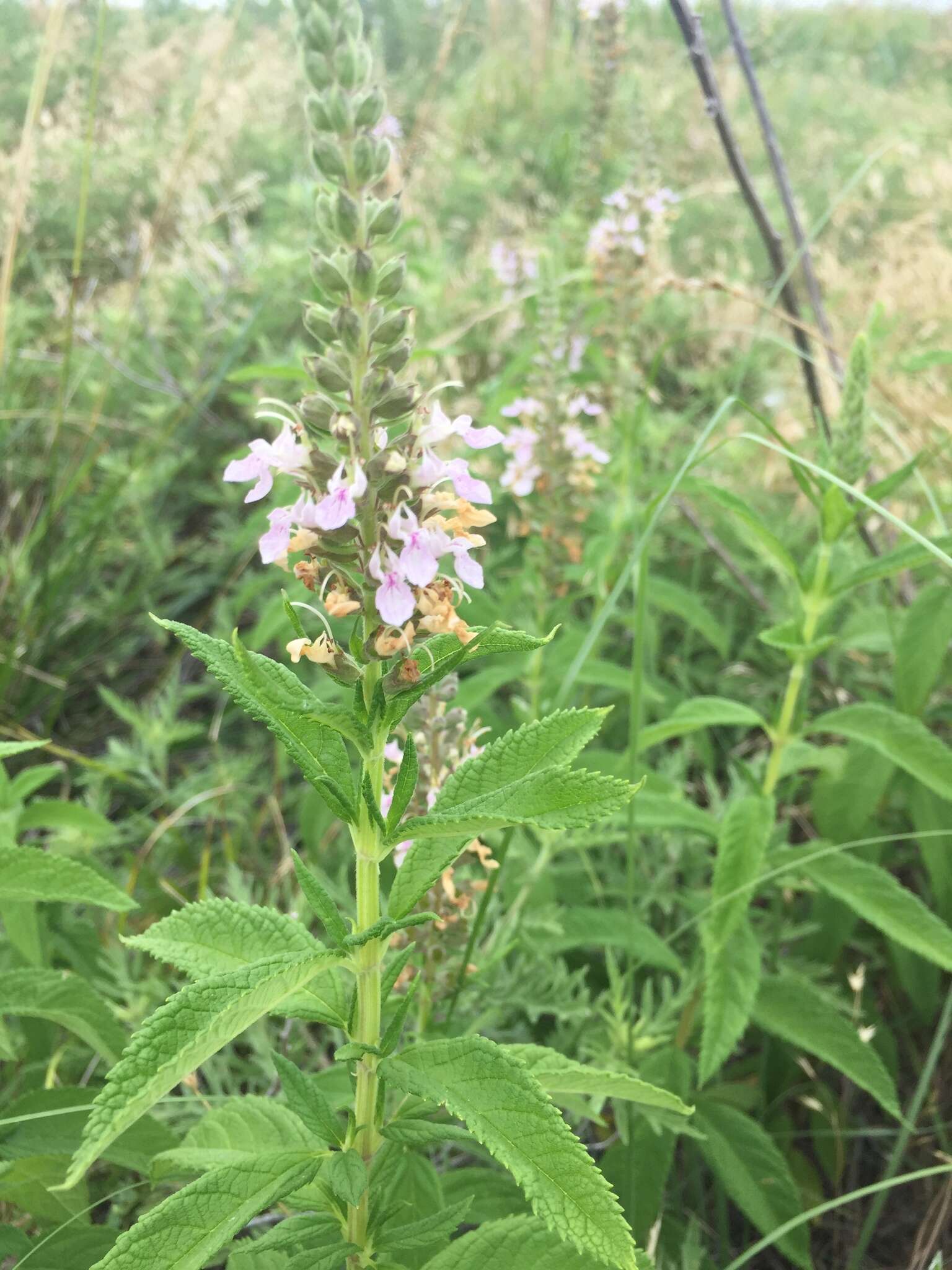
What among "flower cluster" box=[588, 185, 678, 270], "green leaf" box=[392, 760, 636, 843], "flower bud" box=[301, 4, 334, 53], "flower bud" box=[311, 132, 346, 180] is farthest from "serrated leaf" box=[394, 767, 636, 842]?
"flower cluster" box=[588, 185, 678, 270]

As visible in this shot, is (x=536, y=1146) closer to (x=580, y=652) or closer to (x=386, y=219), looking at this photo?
(x=386, y=219)

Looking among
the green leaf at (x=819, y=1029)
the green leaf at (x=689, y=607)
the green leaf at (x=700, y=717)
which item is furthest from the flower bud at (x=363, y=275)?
the green leaf at (x=689, y=607)

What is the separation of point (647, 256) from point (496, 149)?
17.1ft

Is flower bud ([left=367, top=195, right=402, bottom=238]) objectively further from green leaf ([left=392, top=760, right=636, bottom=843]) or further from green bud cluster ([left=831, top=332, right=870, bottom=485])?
green bud cluster ([left=831, top=332, right=870, bottom=485])

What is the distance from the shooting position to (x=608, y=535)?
8.45 ft

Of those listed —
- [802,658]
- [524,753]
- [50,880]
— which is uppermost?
[524,753]

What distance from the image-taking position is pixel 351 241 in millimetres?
1034

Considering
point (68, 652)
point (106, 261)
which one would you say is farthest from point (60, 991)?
point (106, 261)

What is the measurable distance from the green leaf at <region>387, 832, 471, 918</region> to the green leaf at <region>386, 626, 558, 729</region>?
0.49 feet

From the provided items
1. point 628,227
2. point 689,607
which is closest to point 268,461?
point 689,607

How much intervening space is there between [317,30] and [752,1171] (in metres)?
1.80

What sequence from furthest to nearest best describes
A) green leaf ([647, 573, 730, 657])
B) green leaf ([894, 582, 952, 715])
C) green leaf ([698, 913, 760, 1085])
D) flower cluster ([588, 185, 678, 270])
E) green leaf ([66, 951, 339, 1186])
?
flower cluster ([588, 185, 678, 270]) < green leaf ([647, 573, 730, 657]) < green leaf ([894, 582, 952, 715]) < green leaf ([698, 913, 760, 1085]) < green leaf ([66, 951, 339, 1186])

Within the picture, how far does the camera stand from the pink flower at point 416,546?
987mm

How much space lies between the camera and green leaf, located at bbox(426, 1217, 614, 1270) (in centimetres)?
111
